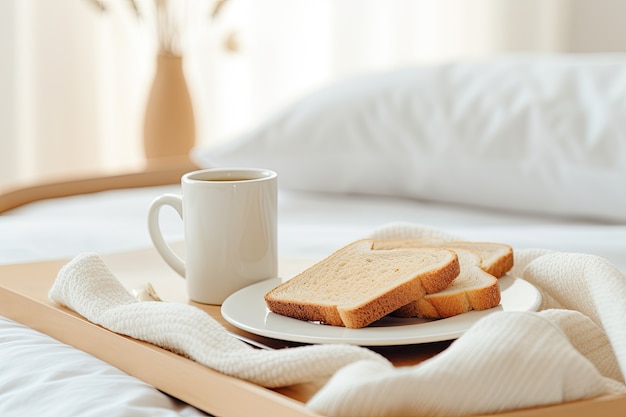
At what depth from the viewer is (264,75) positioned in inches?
90.0

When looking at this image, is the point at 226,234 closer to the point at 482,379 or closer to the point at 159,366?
the point at 159,366

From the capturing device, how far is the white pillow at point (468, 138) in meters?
1.13

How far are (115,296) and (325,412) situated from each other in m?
0.23

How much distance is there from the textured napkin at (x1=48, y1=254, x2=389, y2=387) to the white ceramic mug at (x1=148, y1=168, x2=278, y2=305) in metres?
0.06

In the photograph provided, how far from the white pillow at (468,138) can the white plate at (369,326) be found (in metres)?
0.58

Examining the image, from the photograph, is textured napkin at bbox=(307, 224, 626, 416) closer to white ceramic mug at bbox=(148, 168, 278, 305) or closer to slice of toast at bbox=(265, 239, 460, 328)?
slice of toast at bbox=(265, 239, 460, 328)

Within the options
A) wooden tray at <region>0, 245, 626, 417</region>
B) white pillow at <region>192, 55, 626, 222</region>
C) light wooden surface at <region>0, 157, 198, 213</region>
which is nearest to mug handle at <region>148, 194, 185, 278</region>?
wooden tray at <region>0, 245, 626, 417</region>

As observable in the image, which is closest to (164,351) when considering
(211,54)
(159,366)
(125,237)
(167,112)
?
(159,366)

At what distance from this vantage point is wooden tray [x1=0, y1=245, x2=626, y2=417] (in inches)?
16.4

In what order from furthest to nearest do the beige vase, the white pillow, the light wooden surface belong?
the beige vase → the light wooden surface → the white pillow

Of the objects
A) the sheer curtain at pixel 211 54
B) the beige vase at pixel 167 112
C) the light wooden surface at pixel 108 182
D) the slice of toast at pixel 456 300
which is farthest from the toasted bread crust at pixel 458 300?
the sheer curtain at pixel 211 54

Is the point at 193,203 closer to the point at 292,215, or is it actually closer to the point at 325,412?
the point at 325,412

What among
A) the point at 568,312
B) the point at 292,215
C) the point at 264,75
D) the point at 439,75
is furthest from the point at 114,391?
the point at 264,75

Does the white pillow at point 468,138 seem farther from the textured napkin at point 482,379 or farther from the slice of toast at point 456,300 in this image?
the textured napkin at point 482,379
